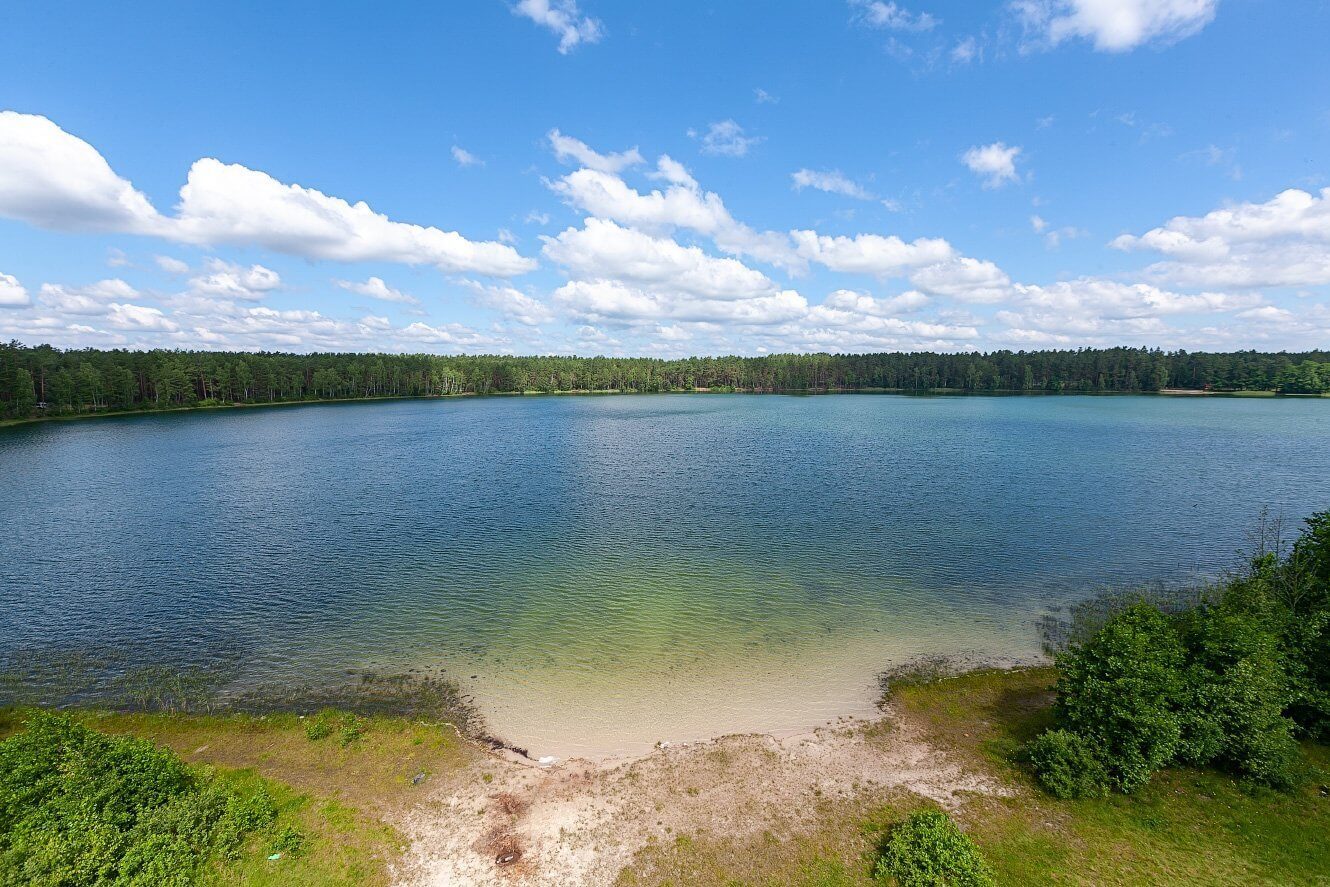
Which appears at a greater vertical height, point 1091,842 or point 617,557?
point 1091,842

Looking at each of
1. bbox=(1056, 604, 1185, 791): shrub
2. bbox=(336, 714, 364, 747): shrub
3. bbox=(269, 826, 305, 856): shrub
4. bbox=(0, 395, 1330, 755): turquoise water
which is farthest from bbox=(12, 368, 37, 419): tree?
bbox=(1056, 604, 1185, 791): shrub

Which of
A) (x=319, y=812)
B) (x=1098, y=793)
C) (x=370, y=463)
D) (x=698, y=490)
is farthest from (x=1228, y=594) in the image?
(x=370, y=463)

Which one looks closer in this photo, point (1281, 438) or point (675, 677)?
point (675, 677)

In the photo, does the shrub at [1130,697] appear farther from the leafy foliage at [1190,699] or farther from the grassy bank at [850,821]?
the grassy bank at [850,821]

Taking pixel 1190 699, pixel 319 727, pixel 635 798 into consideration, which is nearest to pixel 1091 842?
pixel 1190 699

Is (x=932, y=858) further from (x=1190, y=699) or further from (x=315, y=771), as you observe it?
(x=315, y=771)

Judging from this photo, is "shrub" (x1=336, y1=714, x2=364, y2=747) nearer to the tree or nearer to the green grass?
the green grass

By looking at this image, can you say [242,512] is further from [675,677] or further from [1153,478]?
[1153,478]
